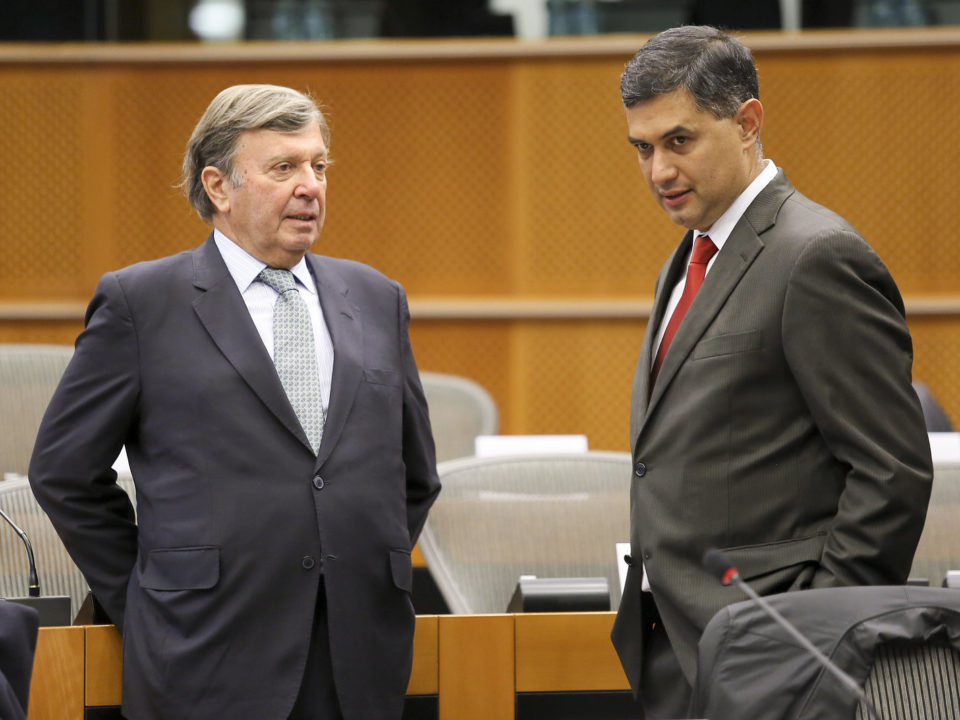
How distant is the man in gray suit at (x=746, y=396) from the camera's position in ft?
5.41

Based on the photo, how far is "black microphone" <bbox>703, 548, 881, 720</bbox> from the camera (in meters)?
1.33

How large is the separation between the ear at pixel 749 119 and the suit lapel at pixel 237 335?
81 cm

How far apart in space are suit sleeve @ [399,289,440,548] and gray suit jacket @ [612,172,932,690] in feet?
1.70

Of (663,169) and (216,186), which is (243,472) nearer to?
(216,186)

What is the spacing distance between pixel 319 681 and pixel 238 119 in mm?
930

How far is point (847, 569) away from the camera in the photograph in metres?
1.64

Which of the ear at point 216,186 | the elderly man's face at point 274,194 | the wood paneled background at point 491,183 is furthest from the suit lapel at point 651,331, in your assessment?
the wood paneled background at point 491,183

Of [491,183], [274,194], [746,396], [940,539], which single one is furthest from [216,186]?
[491,183]

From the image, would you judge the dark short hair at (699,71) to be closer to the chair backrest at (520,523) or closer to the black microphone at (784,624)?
the black microphone at (784,624)

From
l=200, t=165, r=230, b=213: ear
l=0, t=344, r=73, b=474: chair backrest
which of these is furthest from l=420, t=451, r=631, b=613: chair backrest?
l=0, t=344, r=73, b=474: chair backrest

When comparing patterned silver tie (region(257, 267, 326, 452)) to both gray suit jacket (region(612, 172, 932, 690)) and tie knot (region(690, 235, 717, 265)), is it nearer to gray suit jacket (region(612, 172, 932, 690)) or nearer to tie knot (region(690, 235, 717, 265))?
gray suit jacket (region(612, 172, 932, 690))

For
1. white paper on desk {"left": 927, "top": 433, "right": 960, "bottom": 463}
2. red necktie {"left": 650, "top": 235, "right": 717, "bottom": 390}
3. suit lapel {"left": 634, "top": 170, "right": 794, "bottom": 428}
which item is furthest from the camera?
white paper on desk {"left": 927, "top": 433, "right": 960, "bottom": 463}

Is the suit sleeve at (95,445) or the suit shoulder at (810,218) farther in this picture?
the suit sleeve at (95,445)

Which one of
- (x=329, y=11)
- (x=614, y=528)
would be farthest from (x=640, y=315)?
(x=614, y=528)
